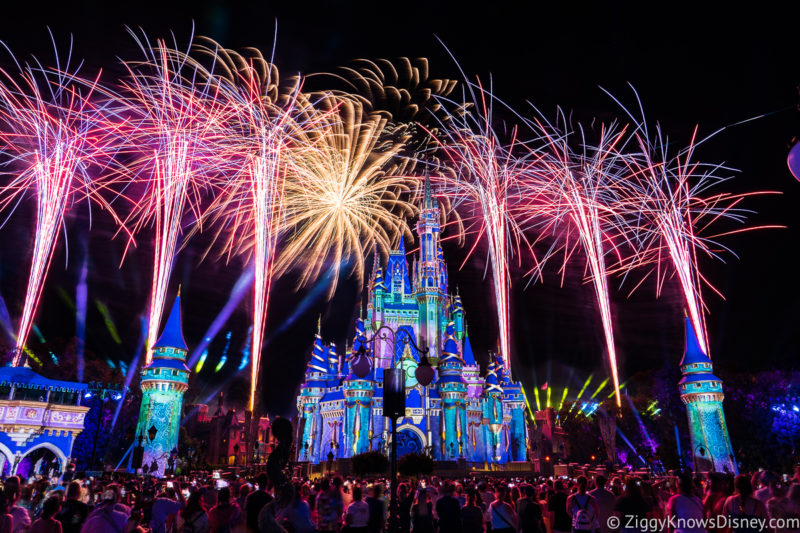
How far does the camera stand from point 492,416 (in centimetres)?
6888

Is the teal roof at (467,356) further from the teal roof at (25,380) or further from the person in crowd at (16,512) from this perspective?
the person in crowd at (16,512)

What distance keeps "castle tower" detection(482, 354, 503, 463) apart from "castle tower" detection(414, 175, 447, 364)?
8365 millimetres

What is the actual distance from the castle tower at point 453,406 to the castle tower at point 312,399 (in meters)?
15.9

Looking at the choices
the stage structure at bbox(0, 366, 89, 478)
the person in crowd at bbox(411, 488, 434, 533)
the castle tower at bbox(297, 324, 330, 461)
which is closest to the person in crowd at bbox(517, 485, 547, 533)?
the person in crowd at bbox(411, 488, 434, 533)

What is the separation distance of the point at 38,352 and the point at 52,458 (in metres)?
16.6

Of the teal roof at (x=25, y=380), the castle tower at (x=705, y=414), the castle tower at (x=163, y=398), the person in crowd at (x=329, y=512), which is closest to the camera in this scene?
the person in crowd at (x=329, y=512)

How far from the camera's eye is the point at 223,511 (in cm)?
901

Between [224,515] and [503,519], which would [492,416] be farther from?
[224,515]

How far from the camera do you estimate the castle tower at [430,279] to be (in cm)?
7456

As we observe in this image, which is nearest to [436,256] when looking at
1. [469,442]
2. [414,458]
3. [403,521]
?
[469,442]

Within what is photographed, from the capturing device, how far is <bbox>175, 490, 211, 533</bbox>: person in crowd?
840 centimetres

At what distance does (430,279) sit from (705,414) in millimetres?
38872

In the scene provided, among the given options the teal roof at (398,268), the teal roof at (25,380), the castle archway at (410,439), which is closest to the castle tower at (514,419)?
the castle archway at (410,439)

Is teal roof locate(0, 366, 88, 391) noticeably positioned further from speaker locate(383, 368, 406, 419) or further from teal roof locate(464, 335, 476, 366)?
teal roof locate(464, 335, 476, 366)
